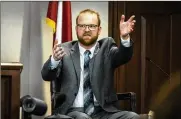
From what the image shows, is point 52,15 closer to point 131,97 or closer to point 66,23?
point 66,23

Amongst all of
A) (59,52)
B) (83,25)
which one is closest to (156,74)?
(83,25)

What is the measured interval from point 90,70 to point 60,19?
747mm

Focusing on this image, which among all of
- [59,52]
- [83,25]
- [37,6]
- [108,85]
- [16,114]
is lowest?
[16,114]

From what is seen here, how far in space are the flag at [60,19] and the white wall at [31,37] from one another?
173 mm

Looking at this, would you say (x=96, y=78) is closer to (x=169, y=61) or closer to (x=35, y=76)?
(x=35, y=76)

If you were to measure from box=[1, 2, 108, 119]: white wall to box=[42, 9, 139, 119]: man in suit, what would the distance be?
824 millimetres

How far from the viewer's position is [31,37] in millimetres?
2982

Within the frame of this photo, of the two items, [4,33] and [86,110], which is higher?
[4,33]

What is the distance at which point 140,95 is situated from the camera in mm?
3092

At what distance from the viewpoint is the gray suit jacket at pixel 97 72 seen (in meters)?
2.04

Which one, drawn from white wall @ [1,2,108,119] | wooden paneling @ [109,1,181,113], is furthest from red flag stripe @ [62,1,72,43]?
wooden paneling @ [109,1,181,113]

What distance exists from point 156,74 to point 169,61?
0.15 meters

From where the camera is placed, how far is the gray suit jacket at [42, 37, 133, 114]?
2.04 meters

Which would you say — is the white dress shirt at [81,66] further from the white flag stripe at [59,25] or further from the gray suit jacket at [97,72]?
the white flag stripe at [59,25]
